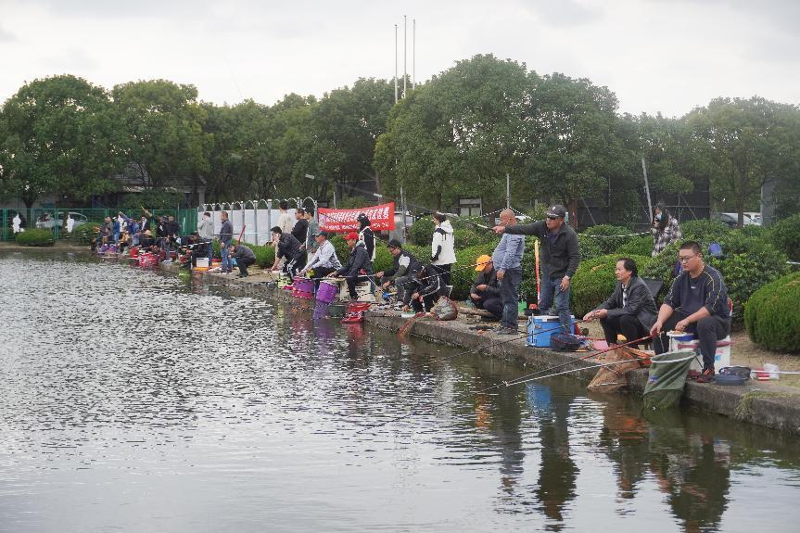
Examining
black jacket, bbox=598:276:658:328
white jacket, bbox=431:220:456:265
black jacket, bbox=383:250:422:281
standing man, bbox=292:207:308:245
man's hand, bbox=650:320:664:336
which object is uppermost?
standing man, bbox=292:207:308:245

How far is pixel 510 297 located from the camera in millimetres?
15016

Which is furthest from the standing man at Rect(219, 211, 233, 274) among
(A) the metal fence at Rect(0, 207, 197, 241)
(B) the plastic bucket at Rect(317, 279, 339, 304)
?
(A) the metal fence at Rect(0, 207, 197, 241)

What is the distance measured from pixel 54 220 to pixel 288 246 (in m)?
48.6

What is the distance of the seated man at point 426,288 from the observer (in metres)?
17.6

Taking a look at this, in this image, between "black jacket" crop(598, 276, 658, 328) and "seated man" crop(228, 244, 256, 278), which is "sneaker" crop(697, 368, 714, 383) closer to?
"black jacket" crop(598, 276, 658, 328)

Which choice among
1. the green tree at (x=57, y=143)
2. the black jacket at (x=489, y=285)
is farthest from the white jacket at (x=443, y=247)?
the green tree at (x=57, y=143)

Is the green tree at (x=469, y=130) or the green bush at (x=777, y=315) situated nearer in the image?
the green bush at (x=777, y=315)

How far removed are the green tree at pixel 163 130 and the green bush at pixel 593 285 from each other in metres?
59.3

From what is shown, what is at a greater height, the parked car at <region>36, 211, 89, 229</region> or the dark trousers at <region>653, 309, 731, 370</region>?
the parked car at <region>36, 211, 89, 229</region>

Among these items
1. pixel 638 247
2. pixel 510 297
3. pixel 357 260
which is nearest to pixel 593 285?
pixel 510 297

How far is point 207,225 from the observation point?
35.7 m

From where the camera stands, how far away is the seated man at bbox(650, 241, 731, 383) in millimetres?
10414

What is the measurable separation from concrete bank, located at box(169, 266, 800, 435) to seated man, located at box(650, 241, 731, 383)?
35 centimetres

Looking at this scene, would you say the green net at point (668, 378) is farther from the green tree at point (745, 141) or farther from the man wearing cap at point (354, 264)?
the green tree at point (745, 141)
